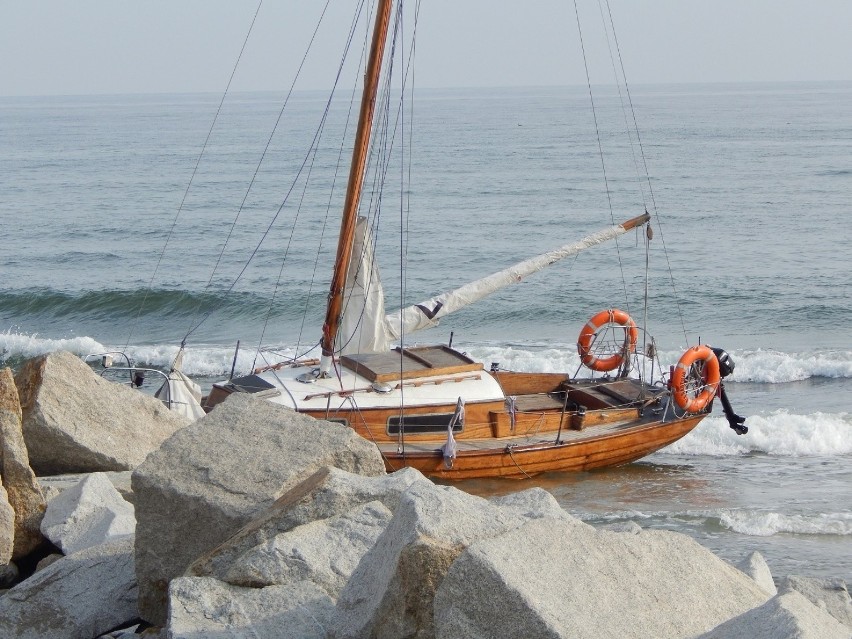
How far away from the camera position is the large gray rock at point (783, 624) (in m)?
4.61

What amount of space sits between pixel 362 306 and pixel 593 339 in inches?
192

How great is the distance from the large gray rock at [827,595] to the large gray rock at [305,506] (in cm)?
255

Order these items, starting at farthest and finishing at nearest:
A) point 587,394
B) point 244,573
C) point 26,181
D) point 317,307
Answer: point 26,181
point 317,307
point 587,394
point 244,573

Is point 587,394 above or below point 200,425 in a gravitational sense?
below

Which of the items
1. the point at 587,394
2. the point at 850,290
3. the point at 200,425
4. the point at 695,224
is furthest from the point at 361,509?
the point at 695,224

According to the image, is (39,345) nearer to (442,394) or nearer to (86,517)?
(442,394)

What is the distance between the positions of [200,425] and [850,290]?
31.3 meters

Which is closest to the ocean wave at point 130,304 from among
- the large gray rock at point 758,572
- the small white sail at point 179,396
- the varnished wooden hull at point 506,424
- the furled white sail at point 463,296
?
the furled white sail at point 463,296

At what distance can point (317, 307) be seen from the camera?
35094 mm

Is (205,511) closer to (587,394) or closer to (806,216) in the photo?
(587,394)

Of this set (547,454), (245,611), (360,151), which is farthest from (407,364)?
(245,611)

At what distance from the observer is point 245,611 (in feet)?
19.6

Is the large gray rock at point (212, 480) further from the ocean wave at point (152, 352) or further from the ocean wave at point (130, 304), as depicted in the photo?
the ocean wave at point (130, 304)

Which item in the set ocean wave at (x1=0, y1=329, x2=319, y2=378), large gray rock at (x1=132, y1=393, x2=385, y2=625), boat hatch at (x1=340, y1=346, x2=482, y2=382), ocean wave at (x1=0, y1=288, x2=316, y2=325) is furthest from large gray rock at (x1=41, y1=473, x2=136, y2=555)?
ocean wave at (x1=0, y1=288, x2=316, y2=325)
